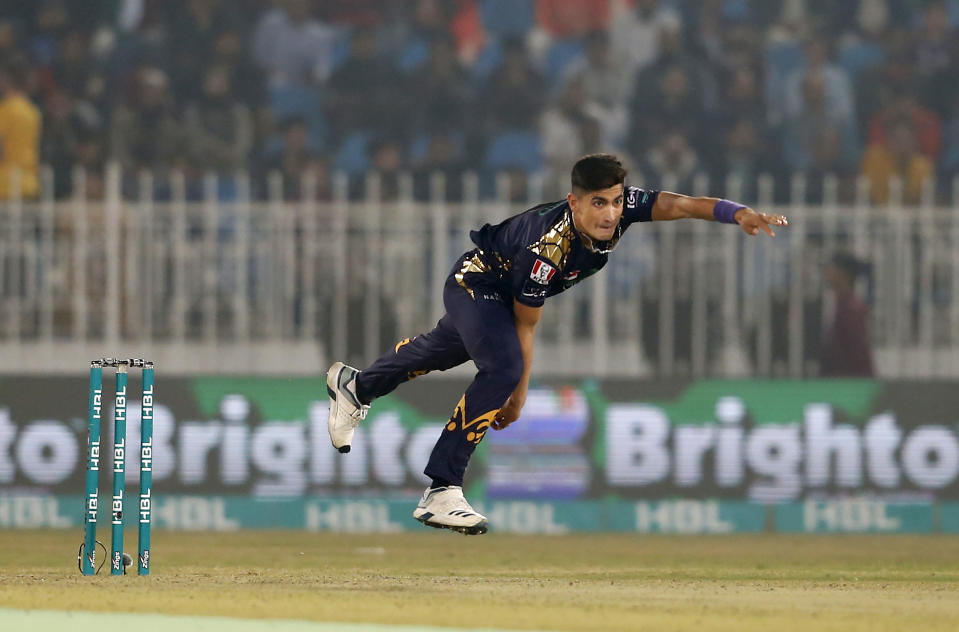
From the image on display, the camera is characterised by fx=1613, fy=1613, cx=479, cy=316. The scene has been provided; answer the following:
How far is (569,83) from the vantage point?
16625mm

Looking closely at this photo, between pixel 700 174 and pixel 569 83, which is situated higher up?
pixel 569 83

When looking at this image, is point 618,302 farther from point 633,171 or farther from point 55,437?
point 55,437

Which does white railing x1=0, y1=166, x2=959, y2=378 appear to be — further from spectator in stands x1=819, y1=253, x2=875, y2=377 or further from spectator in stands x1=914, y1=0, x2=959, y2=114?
spectator in stands x1=914, y1=0, x2=959, y2=114

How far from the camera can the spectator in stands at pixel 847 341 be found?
520 inches

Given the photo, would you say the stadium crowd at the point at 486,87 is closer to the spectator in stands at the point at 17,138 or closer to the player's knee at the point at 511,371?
the spectator in stands at the point at 17,138

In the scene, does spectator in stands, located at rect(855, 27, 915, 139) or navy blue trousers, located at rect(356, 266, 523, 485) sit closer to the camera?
navy blue trousers, located at rect(356, 266, 523, 485)

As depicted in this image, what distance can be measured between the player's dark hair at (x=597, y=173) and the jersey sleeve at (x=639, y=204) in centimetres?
10

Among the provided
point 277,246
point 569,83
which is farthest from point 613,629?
point 569,83

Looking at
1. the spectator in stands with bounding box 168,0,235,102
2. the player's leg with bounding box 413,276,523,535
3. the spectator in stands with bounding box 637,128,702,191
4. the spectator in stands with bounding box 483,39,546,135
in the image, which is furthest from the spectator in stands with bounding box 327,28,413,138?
the player's leg with bounding box 413,276,523,535

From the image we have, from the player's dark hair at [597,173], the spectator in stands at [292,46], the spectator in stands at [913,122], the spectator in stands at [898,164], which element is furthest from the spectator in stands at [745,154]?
the player's dark hair at [597,173]


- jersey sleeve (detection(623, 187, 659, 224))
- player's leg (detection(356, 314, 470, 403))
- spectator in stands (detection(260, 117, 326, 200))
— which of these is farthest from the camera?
spectator in stands (detection(260, 117, 326, 200))

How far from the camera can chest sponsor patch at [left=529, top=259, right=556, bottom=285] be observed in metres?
7.50

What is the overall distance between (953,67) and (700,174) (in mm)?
3330

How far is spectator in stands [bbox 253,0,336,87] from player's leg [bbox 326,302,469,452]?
30.7 feet
